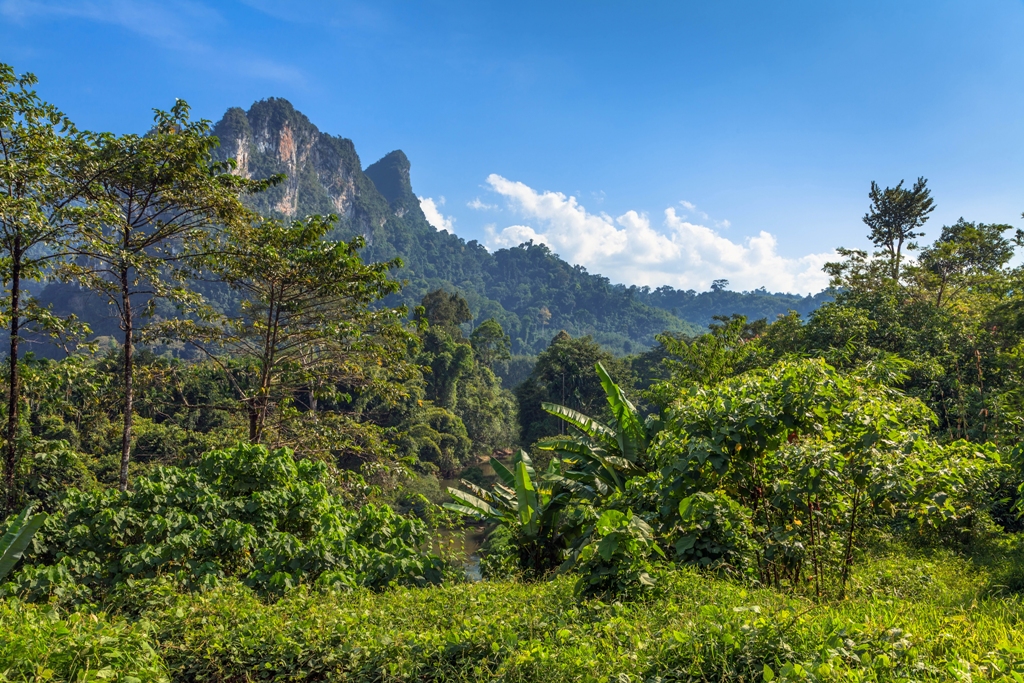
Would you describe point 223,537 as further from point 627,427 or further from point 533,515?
point 627,427

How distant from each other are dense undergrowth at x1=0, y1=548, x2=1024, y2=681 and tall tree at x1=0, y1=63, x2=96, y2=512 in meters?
4.26

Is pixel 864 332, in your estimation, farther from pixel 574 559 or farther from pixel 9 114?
pixel 9 114

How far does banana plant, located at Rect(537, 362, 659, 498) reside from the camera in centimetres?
649

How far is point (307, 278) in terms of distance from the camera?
32.7 feet

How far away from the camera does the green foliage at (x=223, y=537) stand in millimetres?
4699

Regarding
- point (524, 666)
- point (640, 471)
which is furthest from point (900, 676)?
point (640, 471)

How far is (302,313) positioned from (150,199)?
3.19 metres

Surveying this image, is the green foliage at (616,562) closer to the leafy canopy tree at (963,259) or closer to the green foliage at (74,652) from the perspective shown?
the green foliage at (74,652)

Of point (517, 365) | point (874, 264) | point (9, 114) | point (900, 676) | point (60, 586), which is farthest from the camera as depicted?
point (517, 365)

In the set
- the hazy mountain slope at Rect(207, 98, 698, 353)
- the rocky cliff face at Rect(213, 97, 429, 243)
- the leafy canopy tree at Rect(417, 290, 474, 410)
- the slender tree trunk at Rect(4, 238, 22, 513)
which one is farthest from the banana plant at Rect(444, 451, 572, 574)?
the rocky cliff face at Rect(213, 97, 429, 243)

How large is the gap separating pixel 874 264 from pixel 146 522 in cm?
2489

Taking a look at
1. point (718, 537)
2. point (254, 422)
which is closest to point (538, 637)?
→ point (718, 537)

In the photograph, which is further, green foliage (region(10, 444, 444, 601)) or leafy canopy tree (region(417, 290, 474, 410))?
leafy canopy tree (region(417, 290, 474, 410))

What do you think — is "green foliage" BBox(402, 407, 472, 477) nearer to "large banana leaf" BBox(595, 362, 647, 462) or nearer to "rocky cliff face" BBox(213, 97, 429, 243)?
"large banana leaf" BBox(595, 362, 647, 462)
